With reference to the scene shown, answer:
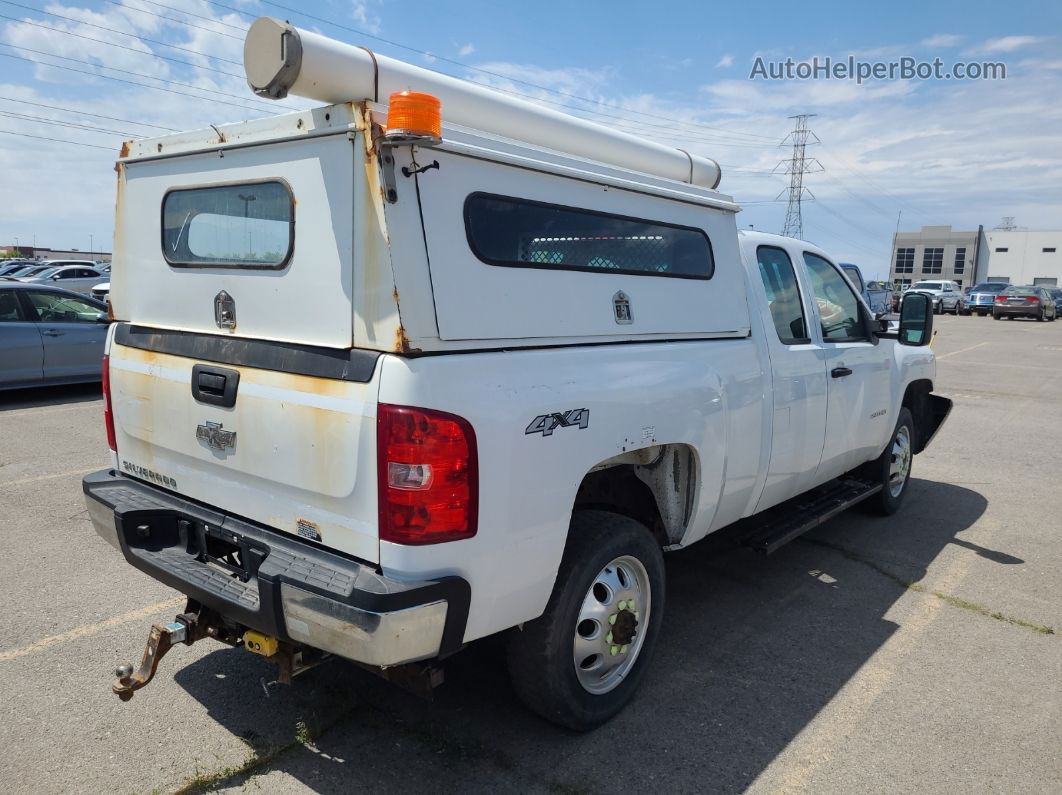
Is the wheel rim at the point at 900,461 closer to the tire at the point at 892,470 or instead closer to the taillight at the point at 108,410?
the tire at the point at 892,470

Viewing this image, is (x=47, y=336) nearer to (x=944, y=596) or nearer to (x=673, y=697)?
(x=673, y=697)

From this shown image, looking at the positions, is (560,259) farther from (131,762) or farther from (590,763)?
(131,762)

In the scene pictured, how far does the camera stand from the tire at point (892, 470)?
19.1ft

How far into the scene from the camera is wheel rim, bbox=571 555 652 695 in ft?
10.2

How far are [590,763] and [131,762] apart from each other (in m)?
1.70

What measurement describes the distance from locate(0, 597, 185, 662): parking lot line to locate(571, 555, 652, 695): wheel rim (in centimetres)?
236

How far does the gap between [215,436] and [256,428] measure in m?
0.28

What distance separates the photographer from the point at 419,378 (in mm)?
2371

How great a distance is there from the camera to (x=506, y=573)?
2.60 metres

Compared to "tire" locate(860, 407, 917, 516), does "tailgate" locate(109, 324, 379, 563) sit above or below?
above

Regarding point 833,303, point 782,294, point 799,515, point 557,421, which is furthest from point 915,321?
point 557,421

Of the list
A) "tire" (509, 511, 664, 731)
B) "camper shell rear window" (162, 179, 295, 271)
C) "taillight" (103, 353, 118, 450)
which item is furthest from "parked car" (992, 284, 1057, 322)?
"taillight" (103, 353, 118, 450)

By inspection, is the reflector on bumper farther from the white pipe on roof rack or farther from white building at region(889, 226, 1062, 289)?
white building at region(889, 226, 1062, 289)

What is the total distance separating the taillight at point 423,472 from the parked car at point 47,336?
8.41 meters
